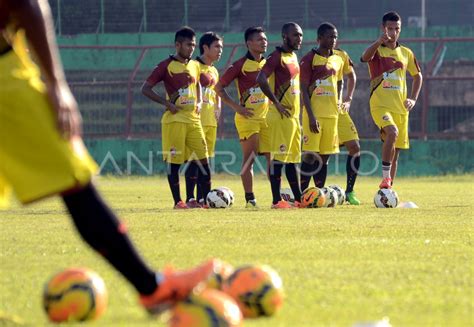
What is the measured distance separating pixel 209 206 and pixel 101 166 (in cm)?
1385

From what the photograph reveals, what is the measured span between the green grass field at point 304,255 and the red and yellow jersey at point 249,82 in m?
1.35

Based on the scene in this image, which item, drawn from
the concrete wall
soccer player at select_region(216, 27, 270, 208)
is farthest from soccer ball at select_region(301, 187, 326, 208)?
the concrete wall

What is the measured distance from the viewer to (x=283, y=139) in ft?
54.7

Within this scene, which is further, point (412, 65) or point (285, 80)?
point (412, 65)

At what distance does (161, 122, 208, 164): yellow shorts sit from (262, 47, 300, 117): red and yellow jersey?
115cm

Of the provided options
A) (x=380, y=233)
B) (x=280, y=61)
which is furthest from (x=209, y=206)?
(x=380, y=233)

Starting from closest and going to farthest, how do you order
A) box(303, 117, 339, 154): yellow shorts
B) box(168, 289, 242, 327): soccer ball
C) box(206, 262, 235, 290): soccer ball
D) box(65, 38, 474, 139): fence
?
box(168, 289, 242, 327): soccer ball → box(206, 262, 235, 290): soccer ball → box(303, 117, 339, 154): yellow shorts → box(65, 38, 474, 139): fence

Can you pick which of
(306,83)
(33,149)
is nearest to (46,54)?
(33,149)

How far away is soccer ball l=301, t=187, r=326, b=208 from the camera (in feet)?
53.6

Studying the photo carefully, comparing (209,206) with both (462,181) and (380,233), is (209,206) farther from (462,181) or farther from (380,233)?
(462,181)

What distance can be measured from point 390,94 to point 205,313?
1283 cm

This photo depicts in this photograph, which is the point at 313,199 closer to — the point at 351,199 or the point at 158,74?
the point at 351,199

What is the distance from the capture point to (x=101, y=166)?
3042 centimetres

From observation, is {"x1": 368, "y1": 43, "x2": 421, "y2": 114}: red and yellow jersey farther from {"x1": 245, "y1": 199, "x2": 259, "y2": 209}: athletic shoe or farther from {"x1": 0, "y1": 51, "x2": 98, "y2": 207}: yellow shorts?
{"x1": 0, "y1": 51, "x2": 98, "y2": 207}: yellow shorts
